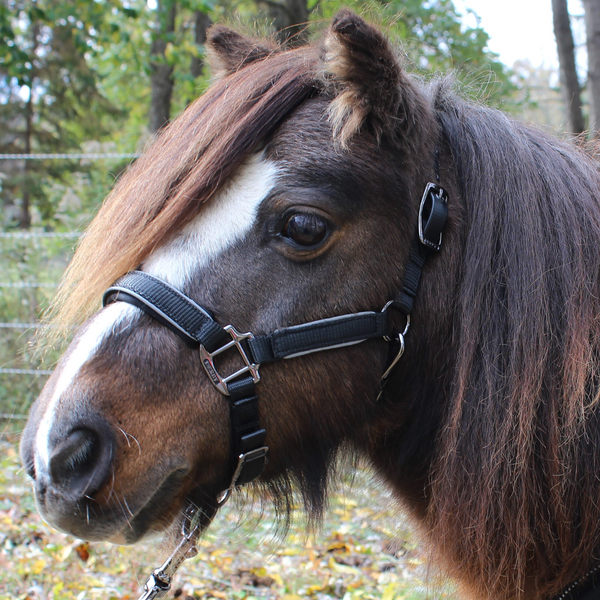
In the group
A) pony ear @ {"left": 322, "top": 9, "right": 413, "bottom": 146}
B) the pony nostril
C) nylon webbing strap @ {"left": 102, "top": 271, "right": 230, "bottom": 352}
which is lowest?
the pony nostril

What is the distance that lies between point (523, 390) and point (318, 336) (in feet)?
2.00

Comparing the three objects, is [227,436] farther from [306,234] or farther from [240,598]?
[240,598]

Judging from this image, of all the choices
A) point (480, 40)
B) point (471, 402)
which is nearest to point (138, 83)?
point (480, 40)

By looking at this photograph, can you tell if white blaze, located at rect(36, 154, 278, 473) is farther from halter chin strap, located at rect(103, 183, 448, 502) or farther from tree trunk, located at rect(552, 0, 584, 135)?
tree trunk, located at rect(552, 0, 584, 135)

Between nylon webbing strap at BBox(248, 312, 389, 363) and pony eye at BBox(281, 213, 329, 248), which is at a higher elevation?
pony eye at BBox(281, 213, 329, 248)

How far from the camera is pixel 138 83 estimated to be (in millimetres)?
10703

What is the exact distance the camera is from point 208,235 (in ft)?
4.99

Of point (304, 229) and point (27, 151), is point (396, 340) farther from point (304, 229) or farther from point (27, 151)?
point (27, 151)

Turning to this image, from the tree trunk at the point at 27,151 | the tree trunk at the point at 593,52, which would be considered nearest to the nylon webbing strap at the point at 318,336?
the tree trunk at the point at 593,52

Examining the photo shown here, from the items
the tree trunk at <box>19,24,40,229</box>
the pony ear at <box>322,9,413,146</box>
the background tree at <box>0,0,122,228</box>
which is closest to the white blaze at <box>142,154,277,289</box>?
the pony ear at <box>322,9,413,146</box>

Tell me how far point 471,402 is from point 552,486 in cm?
32

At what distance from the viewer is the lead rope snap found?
5.27 ft

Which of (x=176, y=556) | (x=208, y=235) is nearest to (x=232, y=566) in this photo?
(x=176, y=556)

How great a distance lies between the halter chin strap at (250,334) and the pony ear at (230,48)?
0.93m
